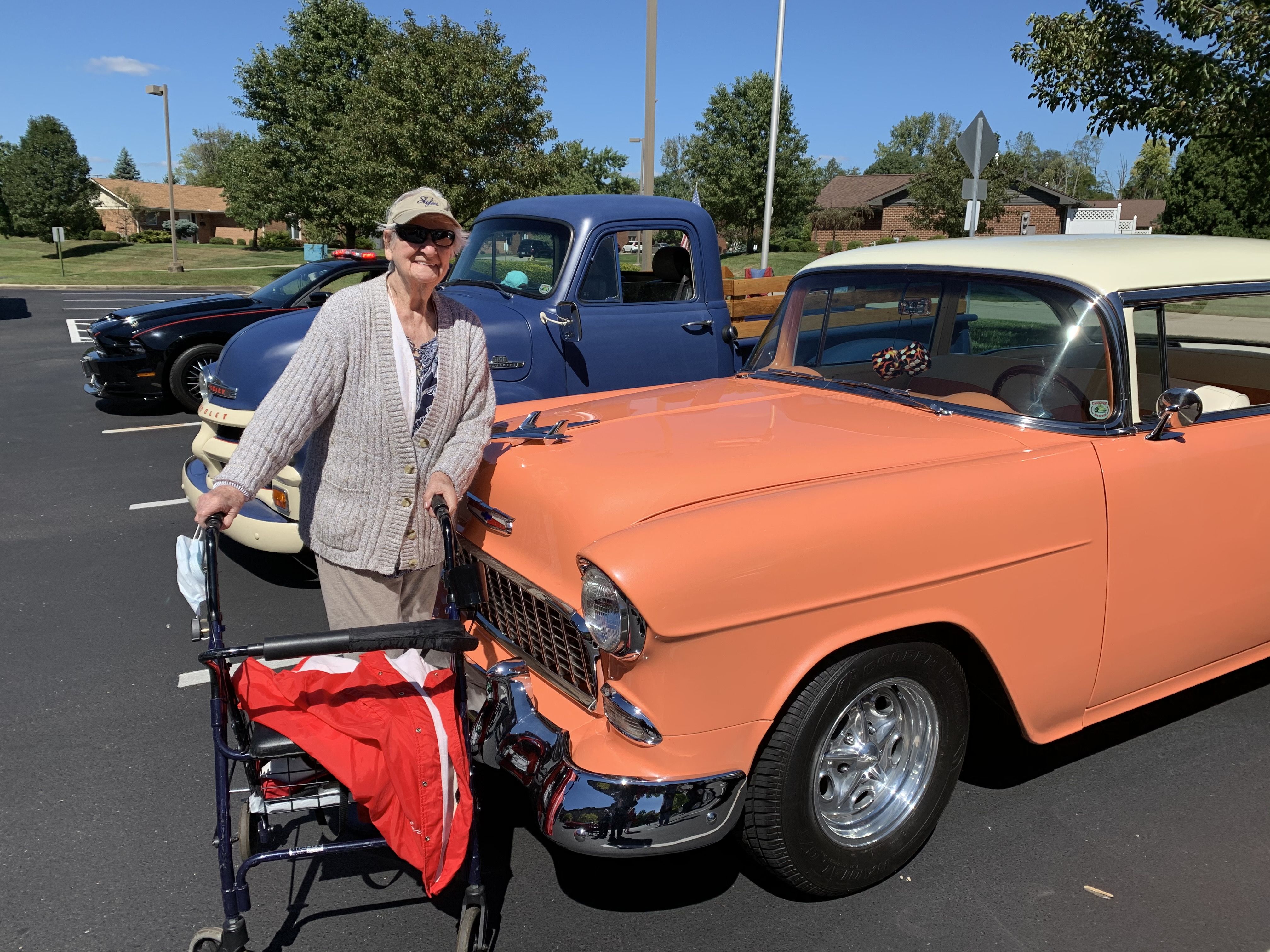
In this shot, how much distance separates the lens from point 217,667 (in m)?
2.23

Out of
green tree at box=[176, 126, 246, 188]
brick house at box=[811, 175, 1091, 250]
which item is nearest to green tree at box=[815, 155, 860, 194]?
brick house at box=[811, 175, 1091, 250]

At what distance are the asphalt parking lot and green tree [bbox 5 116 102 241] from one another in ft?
197

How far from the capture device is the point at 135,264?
134 feet

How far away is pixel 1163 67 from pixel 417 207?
8.04m

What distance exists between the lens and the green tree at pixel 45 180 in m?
53.6

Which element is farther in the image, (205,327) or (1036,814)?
(205,327)

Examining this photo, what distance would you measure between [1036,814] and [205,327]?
28.8ft

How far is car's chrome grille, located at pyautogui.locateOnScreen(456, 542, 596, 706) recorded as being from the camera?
2.58m

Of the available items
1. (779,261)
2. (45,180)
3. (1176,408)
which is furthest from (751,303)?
(45,180)

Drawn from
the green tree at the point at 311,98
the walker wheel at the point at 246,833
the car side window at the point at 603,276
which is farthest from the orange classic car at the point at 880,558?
the green tree at the point at 311,98

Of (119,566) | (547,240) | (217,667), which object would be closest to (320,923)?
(217,667)

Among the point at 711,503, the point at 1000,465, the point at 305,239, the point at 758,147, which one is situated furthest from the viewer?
the point at 758,147

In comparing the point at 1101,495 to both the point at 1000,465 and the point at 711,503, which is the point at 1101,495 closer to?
the point at 1000,465

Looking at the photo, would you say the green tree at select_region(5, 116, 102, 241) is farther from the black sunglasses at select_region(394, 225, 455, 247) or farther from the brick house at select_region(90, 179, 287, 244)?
the black sunglasses at select_region(394, 225, 455, 247)
